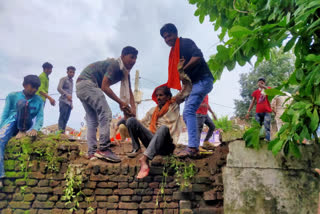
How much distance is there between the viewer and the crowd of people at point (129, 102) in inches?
139

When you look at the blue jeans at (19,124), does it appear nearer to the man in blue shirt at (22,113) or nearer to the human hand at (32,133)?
the man in blue shirt at (22,113)

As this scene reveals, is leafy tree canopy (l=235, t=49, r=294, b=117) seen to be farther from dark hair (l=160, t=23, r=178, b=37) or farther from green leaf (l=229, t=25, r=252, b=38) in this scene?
green leaf (l=229, t=25, r=252, b=38)

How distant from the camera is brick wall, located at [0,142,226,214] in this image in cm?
323

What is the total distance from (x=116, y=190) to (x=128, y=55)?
2.08 meters

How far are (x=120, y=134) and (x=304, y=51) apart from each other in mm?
3132

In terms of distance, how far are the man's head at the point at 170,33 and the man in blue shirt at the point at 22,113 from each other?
2.39 metres

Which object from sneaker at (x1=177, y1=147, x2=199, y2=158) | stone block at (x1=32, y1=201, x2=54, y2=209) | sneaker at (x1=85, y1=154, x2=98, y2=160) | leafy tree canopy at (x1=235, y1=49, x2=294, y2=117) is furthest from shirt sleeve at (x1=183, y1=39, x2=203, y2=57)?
leafy tree canopy at (x1=235, y1=49, x2=294, y2=117)

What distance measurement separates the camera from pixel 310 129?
216 cm

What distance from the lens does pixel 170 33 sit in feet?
12.6

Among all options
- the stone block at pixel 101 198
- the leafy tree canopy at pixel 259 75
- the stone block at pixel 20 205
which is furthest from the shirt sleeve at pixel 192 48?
the leafy tree canopy at pixel 259 75

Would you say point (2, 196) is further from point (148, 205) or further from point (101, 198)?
point (148, 205)

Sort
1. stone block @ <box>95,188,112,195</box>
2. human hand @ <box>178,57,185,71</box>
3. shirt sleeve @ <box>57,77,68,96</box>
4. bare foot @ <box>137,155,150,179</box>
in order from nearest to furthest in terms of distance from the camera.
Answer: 1. bare foot @ <box>137,155,150,179</box>
2. stone block @ <box>95,188,112,195</box>
3. human hand @ <box>178,57,185,71</box>
4. shirt sleeve @ <box>57,77,68,96</box>

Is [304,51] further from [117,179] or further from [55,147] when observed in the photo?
[55,147]

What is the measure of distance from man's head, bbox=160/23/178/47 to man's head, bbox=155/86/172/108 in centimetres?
76
